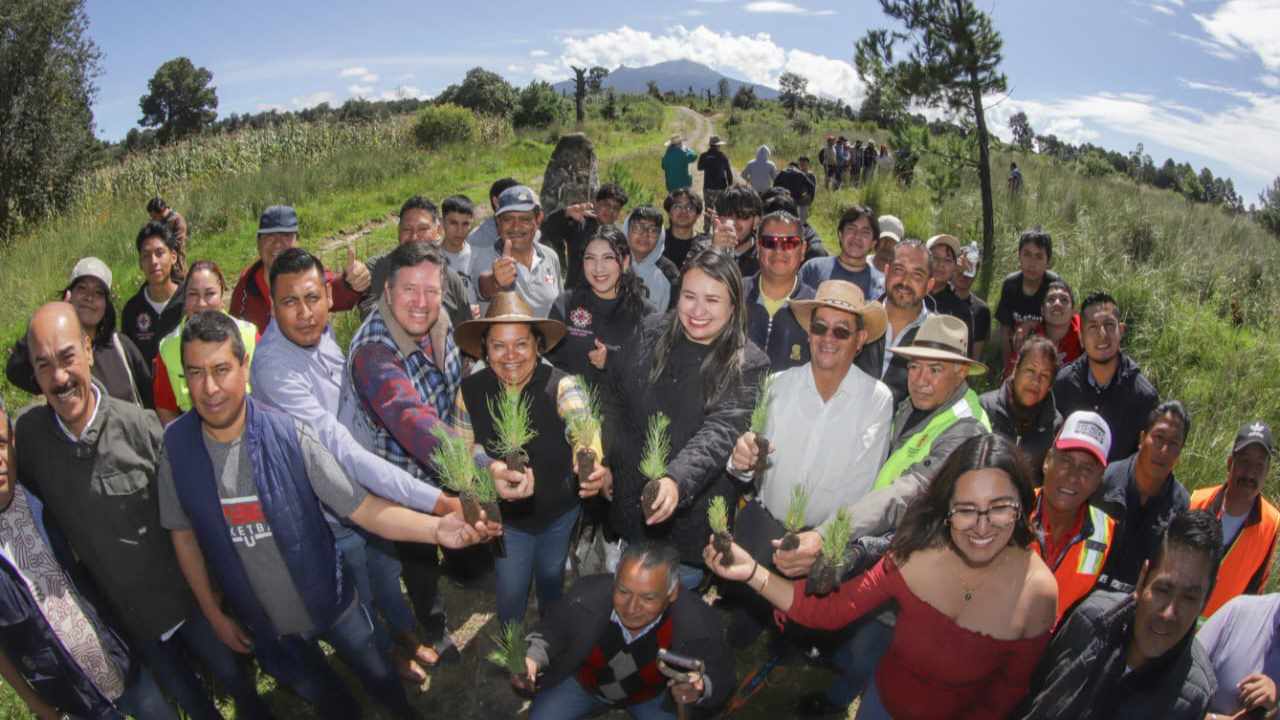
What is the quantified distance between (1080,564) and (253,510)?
12.1 ft

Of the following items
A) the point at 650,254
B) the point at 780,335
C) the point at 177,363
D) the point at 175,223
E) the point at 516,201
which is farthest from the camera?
the point at 175,223

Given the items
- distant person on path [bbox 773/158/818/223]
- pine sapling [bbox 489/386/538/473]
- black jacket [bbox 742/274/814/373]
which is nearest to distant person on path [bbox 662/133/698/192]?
distant person on path [bbox 773/158/818/223]

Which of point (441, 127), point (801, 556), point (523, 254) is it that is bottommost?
point (801, 556)

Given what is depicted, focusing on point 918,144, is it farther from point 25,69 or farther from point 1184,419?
point 25,69

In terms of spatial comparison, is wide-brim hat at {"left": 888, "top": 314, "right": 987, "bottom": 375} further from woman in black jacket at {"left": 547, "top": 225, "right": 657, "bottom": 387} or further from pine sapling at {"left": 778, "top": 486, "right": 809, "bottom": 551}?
woman in black jacket at {"left": 547, "top": 225, "right": 657, "bottom": 387}

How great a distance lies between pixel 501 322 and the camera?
3096mm

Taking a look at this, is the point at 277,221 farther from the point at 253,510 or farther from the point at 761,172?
the point at 761,172

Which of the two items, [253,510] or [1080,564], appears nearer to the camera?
[253,510]

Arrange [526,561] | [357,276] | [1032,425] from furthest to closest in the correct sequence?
1. [357,276]
2. [1032,425]
3. [526,561]

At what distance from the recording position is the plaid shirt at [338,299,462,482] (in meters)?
2.88

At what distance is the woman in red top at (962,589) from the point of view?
2.41 m

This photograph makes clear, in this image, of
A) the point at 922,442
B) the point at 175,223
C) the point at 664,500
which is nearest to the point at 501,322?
the point at 664,500

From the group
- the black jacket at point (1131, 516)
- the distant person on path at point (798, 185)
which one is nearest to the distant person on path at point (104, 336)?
the black jacket at point (1131, 516)

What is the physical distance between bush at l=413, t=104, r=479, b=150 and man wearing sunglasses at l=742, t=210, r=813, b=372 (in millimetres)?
18175
